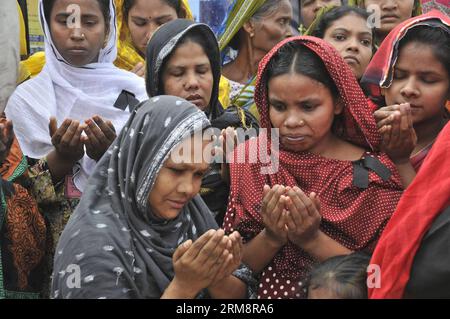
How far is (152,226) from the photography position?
9.09ft

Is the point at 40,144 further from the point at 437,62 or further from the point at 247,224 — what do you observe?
the point at 437,62

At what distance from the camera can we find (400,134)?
3.03 metres

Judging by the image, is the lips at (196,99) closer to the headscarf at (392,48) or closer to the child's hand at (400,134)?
the headscarf at (392,48)

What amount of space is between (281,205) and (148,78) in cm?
118

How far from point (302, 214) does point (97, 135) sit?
3.41 feet

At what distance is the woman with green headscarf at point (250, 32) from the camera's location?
15.4 ft

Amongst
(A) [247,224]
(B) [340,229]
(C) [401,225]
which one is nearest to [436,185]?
(C) [401,225]

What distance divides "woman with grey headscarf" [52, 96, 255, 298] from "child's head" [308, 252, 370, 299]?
289mm

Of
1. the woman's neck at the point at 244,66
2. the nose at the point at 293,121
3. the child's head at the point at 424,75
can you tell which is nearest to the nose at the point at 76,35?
the woman's neck at the point at 244,66

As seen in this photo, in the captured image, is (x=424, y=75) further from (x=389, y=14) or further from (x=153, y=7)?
(x=153, y=7)

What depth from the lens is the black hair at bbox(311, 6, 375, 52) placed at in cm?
420

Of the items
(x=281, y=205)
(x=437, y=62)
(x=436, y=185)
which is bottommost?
(x=281, y=205)

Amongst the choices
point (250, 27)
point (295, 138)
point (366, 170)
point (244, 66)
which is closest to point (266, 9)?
point (250, 27)

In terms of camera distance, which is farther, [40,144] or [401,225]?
[40,144]
